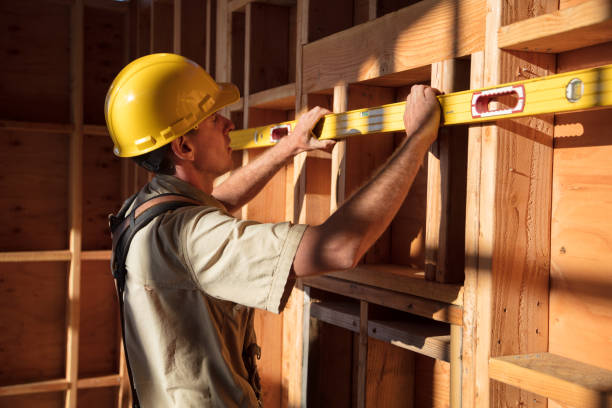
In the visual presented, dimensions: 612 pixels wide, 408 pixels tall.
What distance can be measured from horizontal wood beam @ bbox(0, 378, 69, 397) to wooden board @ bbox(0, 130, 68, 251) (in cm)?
110

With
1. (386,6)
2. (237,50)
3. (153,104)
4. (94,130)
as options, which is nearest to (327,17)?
(386,6)

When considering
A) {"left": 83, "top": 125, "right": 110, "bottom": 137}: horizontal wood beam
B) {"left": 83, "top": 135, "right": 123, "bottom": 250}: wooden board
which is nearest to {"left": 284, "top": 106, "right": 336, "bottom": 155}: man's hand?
{"left": 83, "top": 125, "right": 110, "bottom": 137}: horizontal wood beam

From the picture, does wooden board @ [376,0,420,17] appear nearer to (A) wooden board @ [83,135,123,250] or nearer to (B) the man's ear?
(B) the man's ear

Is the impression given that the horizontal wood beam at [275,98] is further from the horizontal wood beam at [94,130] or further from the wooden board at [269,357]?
the horizontal wood beam at [94,130]

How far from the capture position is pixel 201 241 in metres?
1.75

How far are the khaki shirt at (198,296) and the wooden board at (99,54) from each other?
3.60 m

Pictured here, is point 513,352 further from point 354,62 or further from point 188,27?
point 188,27

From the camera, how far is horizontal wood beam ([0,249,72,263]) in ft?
15.9

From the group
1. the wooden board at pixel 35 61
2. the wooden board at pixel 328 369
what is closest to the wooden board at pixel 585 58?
the wooden board at pixel 328 369

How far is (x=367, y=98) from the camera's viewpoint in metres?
2.56

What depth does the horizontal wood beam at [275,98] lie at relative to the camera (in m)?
2.94

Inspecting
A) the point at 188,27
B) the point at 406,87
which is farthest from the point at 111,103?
the point at 188,27

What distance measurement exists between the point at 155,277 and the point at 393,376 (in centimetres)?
111

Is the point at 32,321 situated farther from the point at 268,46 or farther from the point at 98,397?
the point at 268,46
